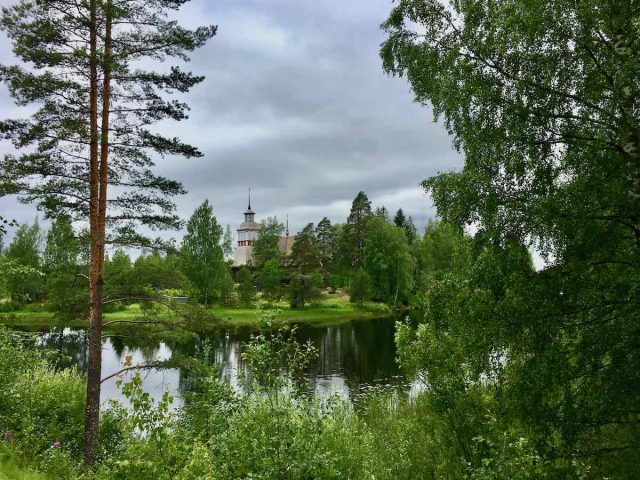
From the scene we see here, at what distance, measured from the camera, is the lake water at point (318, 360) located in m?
24.5

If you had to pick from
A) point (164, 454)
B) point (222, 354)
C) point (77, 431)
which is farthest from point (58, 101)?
point (222, 354)

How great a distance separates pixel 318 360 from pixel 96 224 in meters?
22.3

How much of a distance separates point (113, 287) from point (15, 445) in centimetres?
428

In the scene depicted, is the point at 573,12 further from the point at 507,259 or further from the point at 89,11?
the point at 89,11

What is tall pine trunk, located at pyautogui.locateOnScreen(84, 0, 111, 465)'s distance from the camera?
1170cm

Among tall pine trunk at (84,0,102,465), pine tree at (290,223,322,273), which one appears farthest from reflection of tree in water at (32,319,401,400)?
pine tree at (290,223,322,273)

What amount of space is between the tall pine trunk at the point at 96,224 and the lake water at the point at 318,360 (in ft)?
20.2

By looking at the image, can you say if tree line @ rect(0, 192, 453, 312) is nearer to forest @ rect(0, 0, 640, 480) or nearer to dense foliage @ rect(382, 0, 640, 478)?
forest @ rect(0, 0, 640, 480)

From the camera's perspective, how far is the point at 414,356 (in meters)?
11.2

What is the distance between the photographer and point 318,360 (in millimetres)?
32156

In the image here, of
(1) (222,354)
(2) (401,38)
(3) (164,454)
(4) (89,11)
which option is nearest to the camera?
(3) (164,454)

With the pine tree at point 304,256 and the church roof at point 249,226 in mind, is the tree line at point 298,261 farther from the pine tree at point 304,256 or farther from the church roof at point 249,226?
the church roof at point 249,226

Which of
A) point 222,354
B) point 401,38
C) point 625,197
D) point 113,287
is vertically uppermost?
point 401,38

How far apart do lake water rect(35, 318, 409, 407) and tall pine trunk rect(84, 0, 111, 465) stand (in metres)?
6.16
